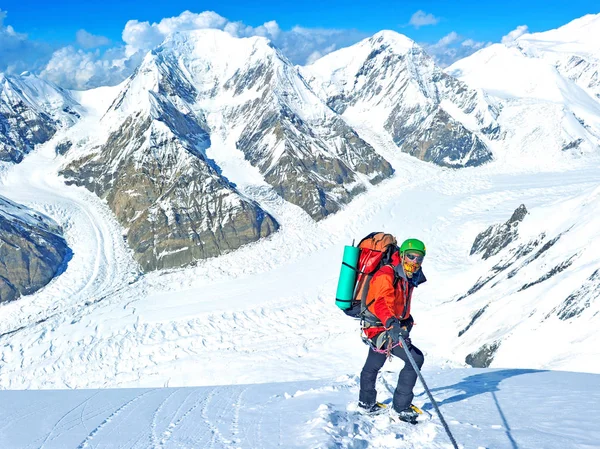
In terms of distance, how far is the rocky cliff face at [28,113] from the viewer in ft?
268

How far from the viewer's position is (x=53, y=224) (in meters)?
59.0

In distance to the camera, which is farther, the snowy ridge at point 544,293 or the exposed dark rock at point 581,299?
the exposed dark rock at point 581,299

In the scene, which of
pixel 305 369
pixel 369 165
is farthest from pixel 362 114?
pixel 305 369

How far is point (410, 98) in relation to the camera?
111m

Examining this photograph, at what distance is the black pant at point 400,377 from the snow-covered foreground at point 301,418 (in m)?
0.39

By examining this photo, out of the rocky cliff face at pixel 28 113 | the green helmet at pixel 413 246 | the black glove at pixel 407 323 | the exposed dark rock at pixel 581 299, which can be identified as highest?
the rocky cliff face at pixel 28 113

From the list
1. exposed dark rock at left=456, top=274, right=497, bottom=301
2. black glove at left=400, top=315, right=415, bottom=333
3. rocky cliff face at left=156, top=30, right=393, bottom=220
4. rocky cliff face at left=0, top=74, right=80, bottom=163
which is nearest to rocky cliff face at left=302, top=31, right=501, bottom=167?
rocky cliff face at left=156, top=30, right=393, bottom=220

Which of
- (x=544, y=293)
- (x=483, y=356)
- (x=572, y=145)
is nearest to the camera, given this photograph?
(x=483, y=356)

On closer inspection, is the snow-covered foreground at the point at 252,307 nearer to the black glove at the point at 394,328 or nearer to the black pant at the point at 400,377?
the black pant at the point at 400,377

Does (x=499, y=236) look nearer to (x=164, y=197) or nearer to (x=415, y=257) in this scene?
(x=415, y=257)

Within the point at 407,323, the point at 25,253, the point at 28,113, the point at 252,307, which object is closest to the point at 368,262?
the point at 407,323

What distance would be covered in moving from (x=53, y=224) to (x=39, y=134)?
37564 mm

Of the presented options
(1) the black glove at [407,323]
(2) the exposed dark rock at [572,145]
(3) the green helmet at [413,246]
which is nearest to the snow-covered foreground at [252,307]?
(1) the black glove at [407,323]

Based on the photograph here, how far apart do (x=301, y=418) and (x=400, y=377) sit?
5.96ft
